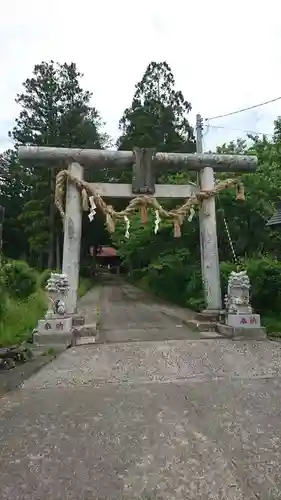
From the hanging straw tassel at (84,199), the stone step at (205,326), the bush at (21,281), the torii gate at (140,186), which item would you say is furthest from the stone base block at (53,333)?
the bush at (21,281)

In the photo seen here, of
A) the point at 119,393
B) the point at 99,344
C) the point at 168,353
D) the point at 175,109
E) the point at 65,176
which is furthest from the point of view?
the point at 175,109

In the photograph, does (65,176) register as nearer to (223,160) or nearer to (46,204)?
(223,160)

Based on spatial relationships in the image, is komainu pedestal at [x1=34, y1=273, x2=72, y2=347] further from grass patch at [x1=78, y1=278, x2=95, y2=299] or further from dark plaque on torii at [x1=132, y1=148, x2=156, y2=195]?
grass patch at [x1=78, y1=278, x2=95, y2=299]

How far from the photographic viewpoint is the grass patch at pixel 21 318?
8.36 m

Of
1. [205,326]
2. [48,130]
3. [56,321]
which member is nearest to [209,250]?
[205,326]

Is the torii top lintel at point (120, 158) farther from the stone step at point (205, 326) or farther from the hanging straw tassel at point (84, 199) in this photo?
the stone step at point (205, 326)

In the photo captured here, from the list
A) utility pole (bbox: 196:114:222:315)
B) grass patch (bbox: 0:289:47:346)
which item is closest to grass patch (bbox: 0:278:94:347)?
grass patch (bbox: 0:289:47:346)

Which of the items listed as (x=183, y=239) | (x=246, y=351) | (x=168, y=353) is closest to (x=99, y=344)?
(x=168, y=353)

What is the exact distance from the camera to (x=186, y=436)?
3457 mm

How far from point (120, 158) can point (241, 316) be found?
4520mm

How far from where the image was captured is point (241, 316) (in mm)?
8312

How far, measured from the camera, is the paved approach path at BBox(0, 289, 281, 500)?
2680 millimetres

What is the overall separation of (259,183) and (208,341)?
7.13m

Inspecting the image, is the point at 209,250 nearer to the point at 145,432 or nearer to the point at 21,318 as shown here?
the point at 21,318
